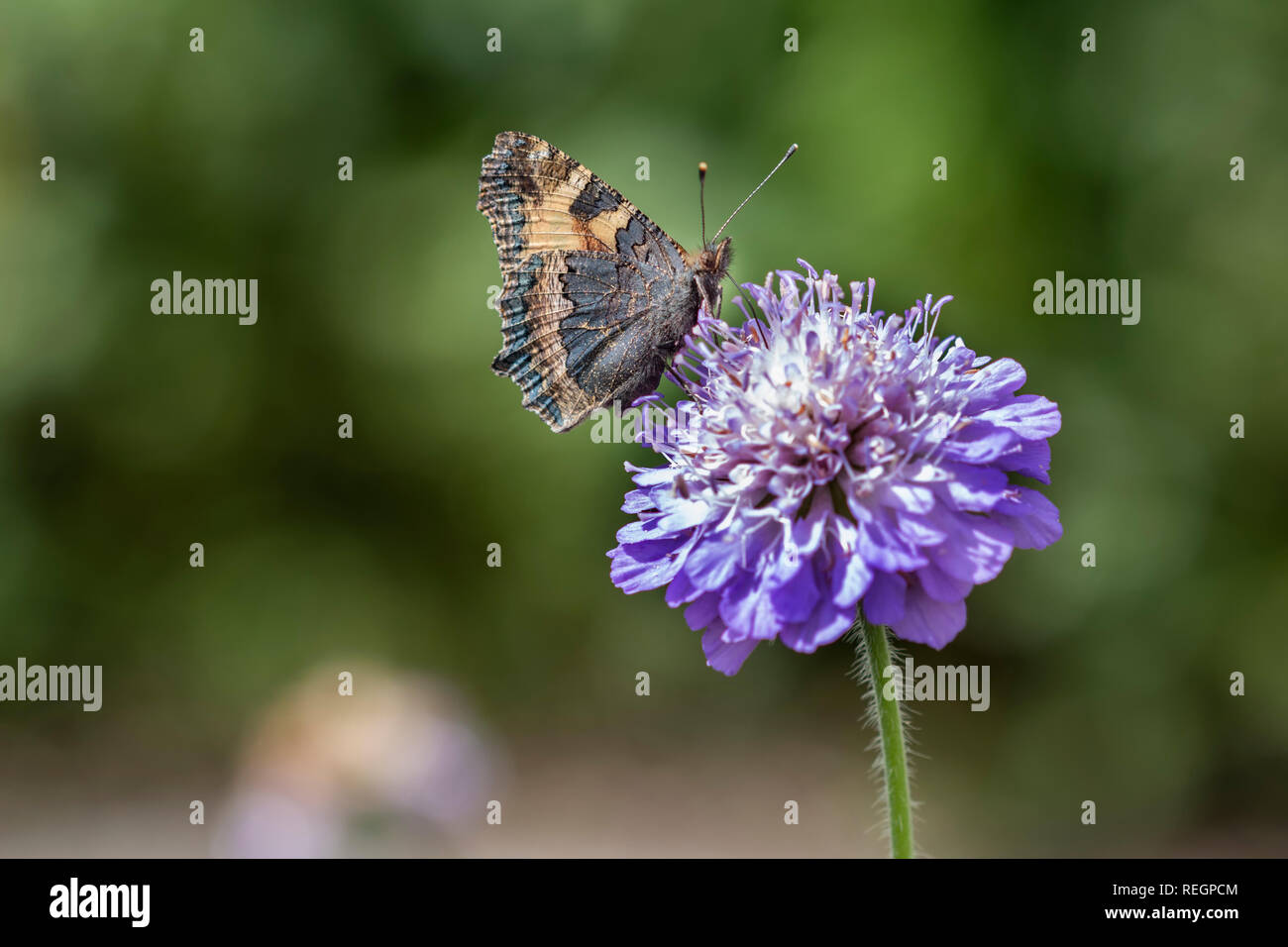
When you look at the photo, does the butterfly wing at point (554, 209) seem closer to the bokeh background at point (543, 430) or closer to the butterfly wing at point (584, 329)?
the butterfly wing at point (584, 329)

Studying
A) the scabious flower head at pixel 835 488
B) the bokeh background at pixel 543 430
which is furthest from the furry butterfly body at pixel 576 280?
the bokeh background at pixel 543 430

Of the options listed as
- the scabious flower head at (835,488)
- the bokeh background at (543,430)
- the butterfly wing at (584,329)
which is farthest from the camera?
the bokeh background at (543,430)

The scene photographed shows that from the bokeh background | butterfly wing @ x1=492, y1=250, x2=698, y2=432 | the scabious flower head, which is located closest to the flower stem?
the scabious flower head

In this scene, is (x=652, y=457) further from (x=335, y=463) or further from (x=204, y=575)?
(x=204, y=575)

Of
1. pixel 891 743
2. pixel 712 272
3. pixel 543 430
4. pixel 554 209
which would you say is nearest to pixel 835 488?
pixel 891 743

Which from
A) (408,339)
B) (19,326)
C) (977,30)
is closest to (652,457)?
(408,339)

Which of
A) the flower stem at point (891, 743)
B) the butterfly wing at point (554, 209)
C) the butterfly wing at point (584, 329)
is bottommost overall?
the flower stem at point (891, 743)

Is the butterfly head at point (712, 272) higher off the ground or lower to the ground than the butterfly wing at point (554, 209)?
lower

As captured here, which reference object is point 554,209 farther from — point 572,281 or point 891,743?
point 891,743
